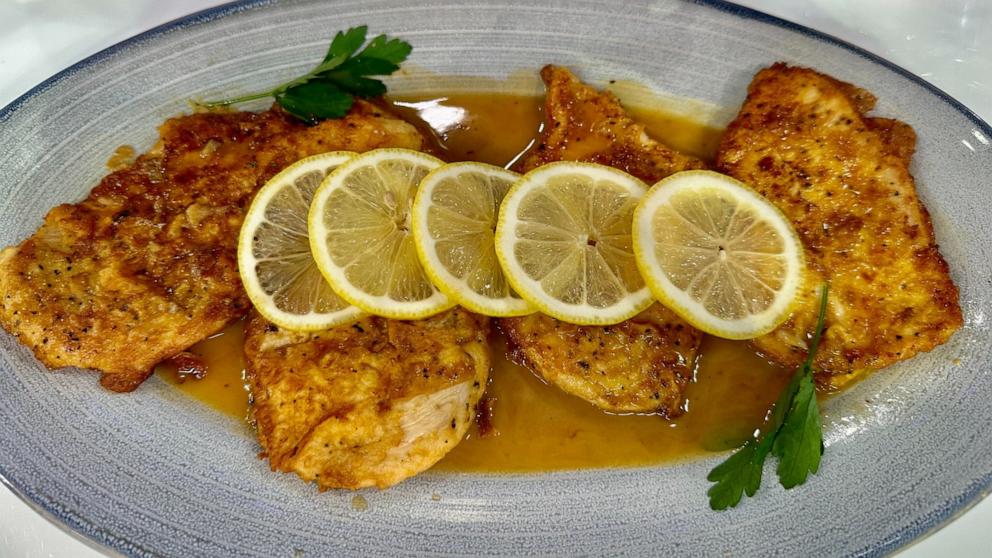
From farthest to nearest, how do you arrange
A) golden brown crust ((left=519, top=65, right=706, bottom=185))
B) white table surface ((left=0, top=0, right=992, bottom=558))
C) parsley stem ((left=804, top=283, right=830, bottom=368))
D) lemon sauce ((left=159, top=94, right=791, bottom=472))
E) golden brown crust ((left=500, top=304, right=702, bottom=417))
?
white table surface ((left=0, top=0, right=992, bottom=558))
golden brown crust ((left=519, top=65, right=706, bottom=185))
lemon sauce ((left=159, top=94, right=791, bottom=472))
golden brown crust ((left=500, top=304, right=702, bottom=417))
parsley stem ((left=804, top=283, right=830, bottom=368))

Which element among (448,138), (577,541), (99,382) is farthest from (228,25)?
(577,541)

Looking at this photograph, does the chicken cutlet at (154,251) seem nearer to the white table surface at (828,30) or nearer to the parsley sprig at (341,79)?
the parsley sprig at (341,79)

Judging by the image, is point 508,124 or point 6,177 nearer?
point 6,177

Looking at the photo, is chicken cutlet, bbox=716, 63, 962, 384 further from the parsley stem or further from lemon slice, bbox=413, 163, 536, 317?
lemon slice, bbox=413, 163, 536, 317

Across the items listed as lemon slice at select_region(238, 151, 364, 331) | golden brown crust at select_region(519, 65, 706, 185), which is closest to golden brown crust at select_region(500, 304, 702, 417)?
golden brown crust at select_region(519, 65, 706, 185)

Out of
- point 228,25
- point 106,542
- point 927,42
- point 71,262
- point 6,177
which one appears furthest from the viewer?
point 927,42

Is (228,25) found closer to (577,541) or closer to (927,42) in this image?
(577,541)

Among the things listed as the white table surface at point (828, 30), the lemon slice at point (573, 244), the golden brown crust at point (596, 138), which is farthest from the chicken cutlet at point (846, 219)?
the white table surface at point (828, 30)
